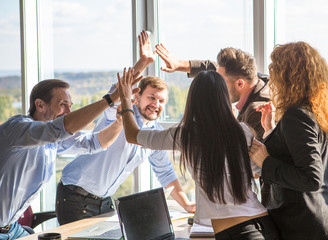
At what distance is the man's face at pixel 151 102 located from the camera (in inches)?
124

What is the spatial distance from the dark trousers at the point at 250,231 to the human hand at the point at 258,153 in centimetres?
24

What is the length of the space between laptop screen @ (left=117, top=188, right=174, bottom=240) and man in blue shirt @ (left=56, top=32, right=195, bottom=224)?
2.44 feet

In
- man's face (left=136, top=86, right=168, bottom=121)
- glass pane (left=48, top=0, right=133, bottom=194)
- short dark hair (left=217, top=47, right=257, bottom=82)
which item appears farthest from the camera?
glass pane (left=48, top=0, right=133, bottom=194)

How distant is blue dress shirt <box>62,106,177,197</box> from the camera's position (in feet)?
10.4

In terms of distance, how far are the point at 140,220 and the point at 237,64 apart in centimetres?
119

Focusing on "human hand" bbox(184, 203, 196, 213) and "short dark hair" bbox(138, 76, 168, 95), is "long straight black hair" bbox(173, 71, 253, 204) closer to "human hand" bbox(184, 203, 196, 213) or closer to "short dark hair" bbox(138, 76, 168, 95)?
"human hand" bbox(184, 203, 196, 213)

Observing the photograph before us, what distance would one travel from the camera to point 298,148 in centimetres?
186

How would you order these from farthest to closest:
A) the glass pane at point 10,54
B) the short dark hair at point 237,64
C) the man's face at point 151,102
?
the glass pane at point 10,54 < the man's face at point 151,102 < the short dark hair at point 237,64

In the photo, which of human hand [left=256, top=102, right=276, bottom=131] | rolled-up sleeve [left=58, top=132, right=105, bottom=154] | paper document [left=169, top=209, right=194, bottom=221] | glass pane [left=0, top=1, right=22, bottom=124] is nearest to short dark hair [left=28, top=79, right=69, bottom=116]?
rolled-up sleeve [left=58, top=132, right=105, bottom=154]

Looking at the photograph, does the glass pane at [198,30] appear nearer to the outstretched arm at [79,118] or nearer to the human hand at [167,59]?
the human hand at [167,59]

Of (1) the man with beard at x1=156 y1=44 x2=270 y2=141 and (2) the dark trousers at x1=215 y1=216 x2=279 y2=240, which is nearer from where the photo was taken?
(2) the dark trousers at x1=215 y1=216 x2=279 y2=240

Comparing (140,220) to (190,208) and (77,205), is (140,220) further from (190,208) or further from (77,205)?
(77,205)

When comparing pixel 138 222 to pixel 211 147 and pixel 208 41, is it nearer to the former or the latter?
pixel 211 147

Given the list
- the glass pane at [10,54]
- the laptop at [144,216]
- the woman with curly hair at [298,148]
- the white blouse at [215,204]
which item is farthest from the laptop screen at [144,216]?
the glass pane at [10,54]
